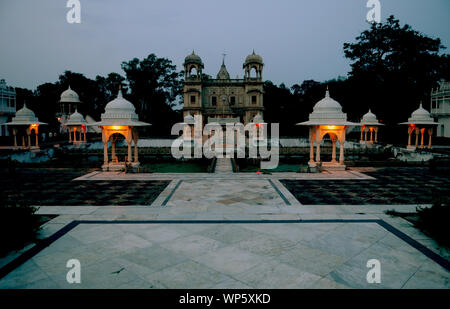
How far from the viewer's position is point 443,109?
36750 mm

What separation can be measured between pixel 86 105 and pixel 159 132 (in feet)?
42.8

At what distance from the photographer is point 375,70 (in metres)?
41.2

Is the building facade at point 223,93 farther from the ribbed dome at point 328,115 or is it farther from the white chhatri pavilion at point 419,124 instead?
the ribbed dome at point 328,115

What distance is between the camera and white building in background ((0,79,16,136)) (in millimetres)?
39531

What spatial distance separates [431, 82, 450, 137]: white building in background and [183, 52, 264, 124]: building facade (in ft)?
84.2

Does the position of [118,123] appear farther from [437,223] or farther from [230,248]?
[437,223]

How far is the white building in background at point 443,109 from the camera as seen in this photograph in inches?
1439

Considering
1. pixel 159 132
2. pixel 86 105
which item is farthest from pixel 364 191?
pixel 86 105

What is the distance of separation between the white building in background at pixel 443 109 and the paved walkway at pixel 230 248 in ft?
117

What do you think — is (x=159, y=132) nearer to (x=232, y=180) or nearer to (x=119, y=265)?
(x=232, y=180)

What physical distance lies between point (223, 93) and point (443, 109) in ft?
110

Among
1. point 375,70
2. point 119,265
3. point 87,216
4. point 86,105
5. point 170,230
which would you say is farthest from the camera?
point 86,105

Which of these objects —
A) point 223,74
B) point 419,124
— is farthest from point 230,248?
point 223,74

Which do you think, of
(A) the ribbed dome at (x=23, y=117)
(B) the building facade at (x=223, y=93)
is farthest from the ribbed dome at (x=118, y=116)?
(B) the building facade at (x=223, y=93)
